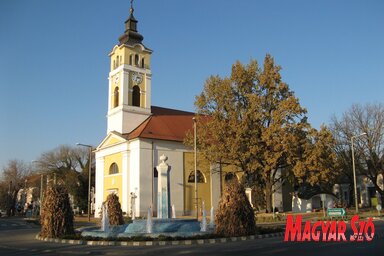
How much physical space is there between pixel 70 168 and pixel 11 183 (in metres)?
12.0

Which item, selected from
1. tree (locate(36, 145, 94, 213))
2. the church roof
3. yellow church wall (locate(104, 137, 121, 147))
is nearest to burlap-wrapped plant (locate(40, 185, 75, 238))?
the church roof

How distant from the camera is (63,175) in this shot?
70.9 metres

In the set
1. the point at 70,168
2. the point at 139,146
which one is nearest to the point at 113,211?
the point at 139,146

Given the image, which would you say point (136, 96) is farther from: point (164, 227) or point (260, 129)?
point (164, 227)

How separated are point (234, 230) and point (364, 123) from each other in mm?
36721

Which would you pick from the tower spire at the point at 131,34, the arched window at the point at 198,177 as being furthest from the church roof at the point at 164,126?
the tower spire at the point at 131,34

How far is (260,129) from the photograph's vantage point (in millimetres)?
39750

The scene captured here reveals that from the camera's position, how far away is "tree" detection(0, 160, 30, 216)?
75.8m

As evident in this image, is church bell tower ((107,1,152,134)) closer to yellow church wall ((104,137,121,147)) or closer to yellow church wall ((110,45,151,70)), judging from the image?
yellow church wall ((110,45,151,70))

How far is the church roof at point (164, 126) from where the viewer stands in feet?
166

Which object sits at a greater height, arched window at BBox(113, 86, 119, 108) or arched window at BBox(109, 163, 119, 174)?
arched window at BBox(113, 86, 119, 108)

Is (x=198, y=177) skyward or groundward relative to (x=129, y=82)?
groundward

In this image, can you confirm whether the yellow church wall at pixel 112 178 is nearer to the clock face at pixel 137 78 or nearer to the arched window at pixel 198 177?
the arched window at pixel 198 177

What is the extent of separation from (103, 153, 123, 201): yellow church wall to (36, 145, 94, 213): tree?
13105 millimetres
